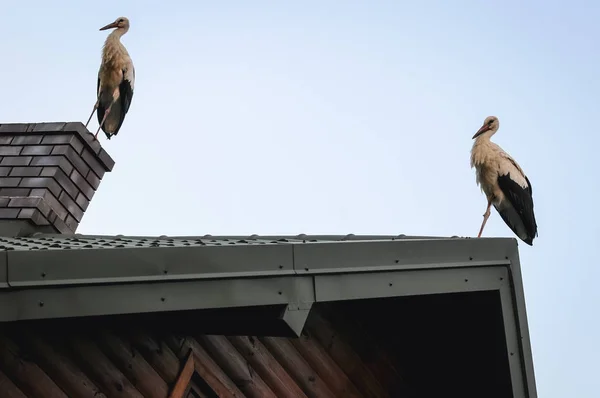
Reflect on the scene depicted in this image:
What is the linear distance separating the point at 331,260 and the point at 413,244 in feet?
1.80

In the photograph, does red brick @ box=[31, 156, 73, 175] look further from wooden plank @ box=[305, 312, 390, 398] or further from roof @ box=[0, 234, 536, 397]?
roof @ box=[0, 234, 536, 397]

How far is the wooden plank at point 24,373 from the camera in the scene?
439 cm

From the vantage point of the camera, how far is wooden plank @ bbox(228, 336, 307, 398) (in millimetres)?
5496

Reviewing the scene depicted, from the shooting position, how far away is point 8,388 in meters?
4.38

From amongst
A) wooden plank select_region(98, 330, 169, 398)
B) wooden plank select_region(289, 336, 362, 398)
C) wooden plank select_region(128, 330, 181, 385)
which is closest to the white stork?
wooden plank select_region(289, 336, 362, 398)

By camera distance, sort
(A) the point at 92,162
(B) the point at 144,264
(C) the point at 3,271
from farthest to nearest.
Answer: (A) the point at 92,162 → (B) the point at 144,264 → (C) the point at 3,271

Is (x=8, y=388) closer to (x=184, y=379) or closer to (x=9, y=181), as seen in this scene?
(x=184, y=379)

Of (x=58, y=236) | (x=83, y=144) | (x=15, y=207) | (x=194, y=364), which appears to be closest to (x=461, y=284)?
(x=194, y=364)

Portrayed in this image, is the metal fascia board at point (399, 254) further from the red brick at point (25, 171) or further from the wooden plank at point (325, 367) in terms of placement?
the red brick at point (25, 171)

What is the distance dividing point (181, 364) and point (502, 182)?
509 cm

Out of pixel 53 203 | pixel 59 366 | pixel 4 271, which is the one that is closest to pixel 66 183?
pixel 53 203

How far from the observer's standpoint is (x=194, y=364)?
522cm

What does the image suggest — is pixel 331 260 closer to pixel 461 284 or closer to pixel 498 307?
pixel 461 284

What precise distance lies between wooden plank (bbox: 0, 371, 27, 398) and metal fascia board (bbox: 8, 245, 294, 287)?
32.4 inches
